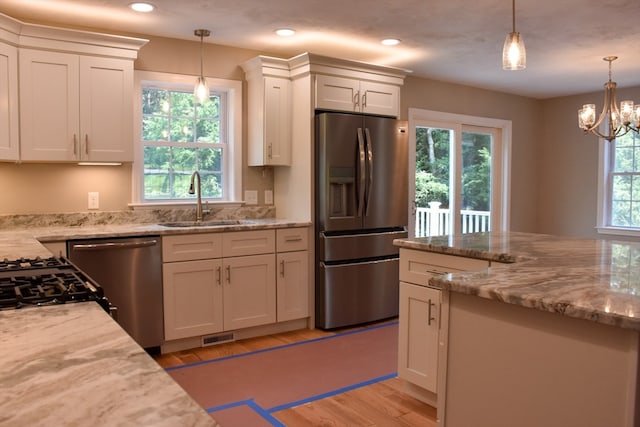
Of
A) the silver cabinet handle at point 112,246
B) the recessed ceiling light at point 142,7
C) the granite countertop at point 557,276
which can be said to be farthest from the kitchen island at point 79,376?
the recessed ceiling light at point 142,7

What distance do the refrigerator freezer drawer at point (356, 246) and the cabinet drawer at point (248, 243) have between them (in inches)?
17.0

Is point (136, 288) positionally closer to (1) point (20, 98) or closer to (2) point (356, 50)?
(1) point (20, 98)

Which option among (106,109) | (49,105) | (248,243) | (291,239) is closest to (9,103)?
(49,105)

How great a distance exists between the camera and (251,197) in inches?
174

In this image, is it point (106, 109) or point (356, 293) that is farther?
point (356, 293)

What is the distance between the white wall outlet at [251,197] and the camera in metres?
4.39

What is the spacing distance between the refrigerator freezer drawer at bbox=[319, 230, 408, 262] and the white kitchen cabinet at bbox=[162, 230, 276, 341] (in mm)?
437

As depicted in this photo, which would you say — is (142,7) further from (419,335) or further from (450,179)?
(450,179)

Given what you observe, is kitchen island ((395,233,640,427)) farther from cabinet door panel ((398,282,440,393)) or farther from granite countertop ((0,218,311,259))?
granite countertop ((0,218,311,259))

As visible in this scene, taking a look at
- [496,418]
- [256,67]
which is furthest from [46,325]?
→ [256,67]

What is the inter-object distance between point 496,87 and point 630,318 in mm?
5217

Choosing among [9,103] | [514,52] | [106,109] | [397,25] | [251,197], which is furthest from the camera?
[251,197]

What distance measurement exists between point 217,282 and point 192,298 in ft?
0.67

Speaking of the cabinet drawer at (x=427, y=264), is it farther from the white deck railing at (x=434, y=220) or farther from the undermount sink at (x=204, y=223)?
the white deck railing at (x=434, y=220)
